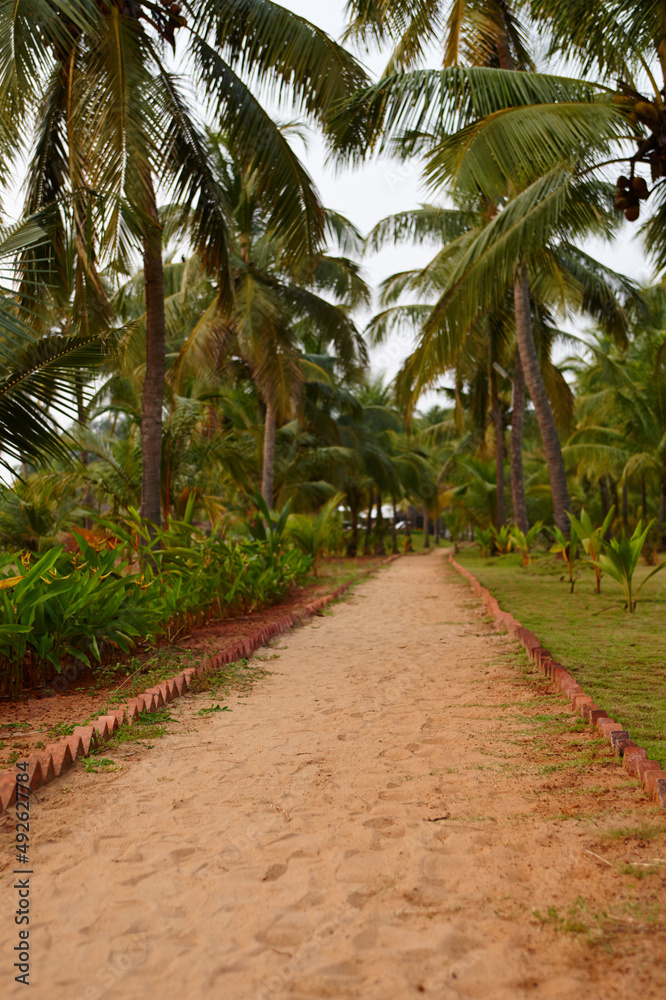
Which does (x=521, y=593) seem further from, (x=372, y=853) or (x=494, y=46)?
(x=494, y=46)

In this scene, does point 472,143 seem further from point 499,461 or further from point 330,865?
point 499,461

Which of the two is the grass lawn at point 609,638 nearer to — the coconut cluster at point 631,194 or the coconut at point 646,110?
the coconut cluster at point 631,194

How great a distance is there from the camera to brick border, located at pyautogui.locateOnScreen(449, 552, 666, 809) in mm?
2514

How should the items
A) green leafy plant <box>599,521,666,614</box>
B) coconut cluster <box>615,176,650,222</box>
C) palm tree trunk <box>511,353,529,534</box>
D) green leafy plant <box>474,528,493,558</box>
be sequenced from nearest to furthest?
coconut cluster <box>615,176,650,222</box> < green leafy plant <box>599,521,666,614</box> < palm tree trunk <box>511,353,529,534</box> < green leafy plant <box>474,528,493,558</box>

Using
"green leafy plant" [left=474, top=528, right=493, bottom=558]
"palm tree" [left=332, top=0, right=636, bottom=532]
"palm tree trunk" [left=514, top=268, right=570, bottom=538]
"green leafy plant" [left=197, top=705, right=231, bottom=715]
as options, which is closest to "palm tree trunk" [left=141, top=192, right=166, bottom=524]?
"palm tree" [left=332, top=0, right=636, bottom=532]

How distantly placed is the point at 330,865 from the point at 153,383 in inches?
244

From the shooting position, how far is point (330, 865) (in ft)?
7.09

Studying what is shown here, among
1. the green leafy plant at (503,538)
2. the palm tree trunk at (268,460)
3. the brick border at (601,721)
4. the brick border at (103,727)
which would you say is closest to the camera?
the brick border at (601,721)

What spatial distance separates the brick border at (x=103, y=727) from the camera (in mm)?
2760

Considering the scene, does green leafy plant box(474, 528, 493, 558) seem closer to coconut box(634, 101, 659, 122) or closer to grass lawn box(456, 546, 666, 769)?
grass lawn box(456, 546, 666, 769)

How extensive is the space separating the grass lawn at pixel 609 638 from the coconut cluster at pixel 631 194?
3622 mm

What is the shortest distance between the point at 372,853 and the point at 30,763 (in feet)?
4.69

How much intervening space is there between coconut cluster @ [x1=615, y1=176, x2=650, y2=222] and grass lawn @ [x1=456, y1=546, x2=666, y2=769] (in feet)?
11.9

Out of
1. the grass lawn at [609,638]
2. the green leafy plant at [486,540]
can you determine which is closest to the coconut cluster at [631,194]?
the grass lawn at [609,638]
